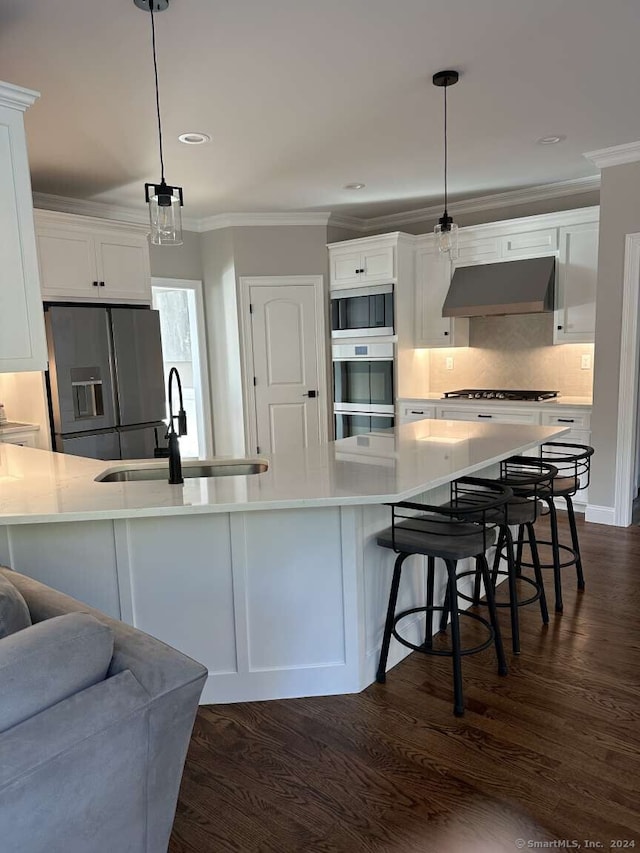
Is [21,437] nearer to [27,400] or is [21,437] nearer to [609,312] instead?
[27,400]

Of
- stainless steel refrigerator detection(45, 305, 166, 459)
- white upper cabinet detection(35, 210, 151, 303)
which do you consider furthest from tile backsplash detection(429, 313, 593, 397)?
white upper cabinet detection(35, 210, 151, 303)

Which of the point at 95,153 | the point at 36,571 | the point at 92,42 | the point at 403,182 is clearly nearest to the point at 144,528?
the point at 36,571

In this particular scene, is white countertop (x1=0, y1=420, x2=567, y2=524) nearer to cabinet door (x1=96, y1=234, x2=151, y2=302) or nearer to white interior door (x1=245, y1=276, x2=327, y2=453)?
cabinet door (x1=96, y1=234, x2=151, y2=302)

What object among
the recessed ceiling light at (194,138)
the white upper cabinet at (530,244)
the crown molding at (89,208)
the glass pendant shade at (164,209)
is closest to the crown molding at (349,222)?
the white upper cabinet at (530,244)

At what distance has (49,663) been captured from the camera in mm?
1244

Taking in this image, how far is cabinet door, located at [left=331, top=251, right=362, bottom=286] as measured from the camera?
5.77 m

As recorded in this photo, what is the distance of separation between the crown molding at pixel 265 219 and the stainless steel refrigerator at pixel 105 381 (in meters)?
1.45

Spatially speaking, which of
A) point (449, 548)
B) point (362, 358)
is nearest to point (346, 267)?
point (362, 358)

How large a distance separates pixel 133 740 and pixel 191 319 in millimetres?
5340

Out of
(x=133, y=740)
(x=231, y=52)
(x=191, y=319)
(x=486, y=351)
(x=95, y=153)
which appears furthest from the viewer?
(x=191, y=319)

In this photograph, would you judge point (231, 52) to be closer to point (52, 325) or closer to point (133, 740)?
point (52, 325)

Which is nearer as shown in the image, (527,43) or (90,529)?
(90,529)

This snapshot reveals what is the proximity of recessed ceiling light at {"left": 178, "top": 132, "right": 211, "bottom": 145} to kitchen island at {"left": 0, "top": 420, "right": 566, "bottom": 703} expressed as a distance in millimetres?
2272

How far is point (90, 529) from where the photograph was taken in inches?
92.0
